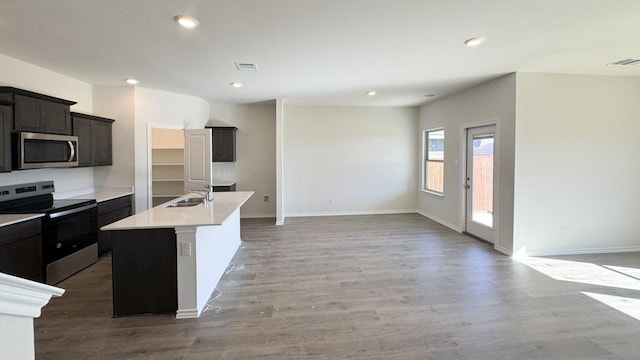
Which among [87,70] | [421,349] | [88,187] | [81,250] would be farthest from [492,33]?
[88,187]

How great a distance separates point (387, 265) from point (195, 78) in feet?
12.9

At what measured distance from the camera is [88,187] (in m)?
4.89

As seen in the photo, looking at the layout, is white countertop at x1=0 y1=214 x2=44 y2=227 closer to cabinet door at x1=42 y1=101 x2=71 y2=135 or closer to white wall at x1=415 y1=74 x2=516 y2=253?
cabinet door at x1=42 y1=101 x2=71 y2=135

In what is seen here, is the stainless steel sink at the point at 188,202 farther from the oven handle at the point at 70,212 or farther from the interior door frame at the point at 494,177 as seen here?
the interior door frame at the point at 494,177

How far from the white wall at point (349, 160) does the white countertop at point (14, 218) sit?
452 centimetres

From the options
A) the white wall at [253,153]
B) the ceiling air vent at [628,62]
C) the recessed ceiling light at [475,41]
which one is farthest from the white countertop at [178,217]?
the ceiling air vent at [628,62]

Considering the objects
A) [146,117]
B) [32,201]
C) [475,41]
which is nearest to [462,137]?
[475,41]

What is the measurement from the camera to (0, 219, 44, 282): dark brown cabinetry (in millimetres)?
2756

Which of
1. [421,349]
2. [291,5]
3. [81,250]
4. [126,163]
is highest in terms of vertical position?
[291,5]

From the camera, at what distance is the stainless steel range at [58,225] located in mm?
3244

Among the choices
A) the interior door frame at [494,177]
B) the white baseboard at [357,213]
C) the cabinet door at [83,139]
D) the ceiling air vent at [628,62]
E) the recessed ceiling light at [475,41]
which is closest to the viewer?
the recessed ceiling light at [475,41]

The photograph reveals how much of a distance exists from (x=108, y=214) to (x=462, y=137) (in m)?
6.01

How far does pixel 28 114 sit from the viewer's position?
3.27 m

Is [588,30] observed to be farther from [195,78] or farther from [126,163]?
[126,163]
